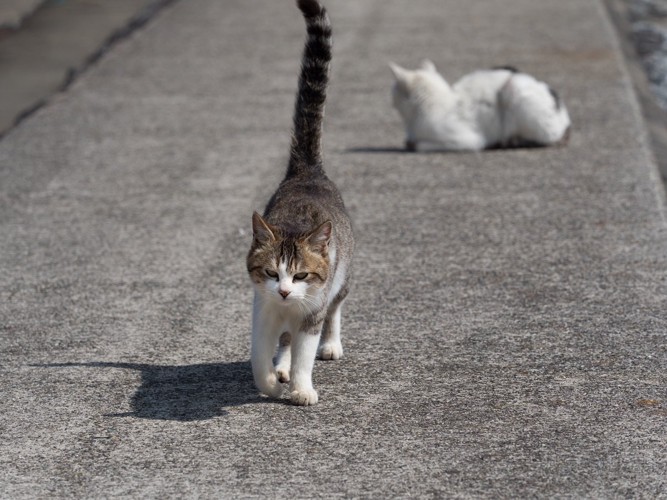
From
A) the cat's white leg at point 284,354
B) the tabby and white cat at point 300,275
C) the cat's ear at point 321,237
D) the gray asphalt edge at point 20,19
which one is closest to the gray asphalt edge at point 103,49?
the gray asphalt edge at point 20,19

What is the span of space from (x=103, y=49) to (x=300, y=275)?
9.27m

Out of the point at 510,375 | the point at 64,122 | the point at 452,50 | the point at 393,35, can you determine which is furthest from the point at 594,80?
the point at 510,375

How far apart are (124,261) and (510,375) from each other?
8.91 ft

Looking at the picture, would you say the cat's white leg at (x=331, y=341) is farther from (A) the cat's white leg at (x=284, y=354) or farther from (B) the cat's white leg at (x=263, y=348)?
(B) the cat's white leg at (x=263, y=348)

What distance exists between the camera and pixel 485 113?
9266 mm

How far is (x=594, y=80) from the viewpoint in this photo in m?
11.3

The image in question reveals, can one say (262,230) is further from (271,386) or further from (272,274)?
(271,386)

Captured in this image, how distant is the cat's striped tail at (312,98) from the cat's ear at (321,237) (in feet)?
3.07

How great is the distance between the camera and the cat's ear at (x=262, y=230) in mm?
4535

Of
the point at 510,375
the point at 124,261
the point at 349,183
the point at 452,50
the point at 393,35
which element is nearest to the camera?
the point at 510,375

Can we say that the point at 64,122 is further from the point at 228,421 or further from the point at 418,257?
the point at 228,421

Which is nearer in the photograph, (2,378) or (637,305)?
(2,378)

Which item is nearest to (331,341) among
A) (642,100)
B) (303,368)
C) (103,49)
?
(303,368)

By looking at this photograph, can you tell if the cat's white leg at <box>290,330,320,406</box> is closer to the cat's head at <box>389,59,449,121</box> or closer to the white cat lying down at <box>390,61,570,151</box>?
the white cat lying down at <box>390,61,570,151</box>
